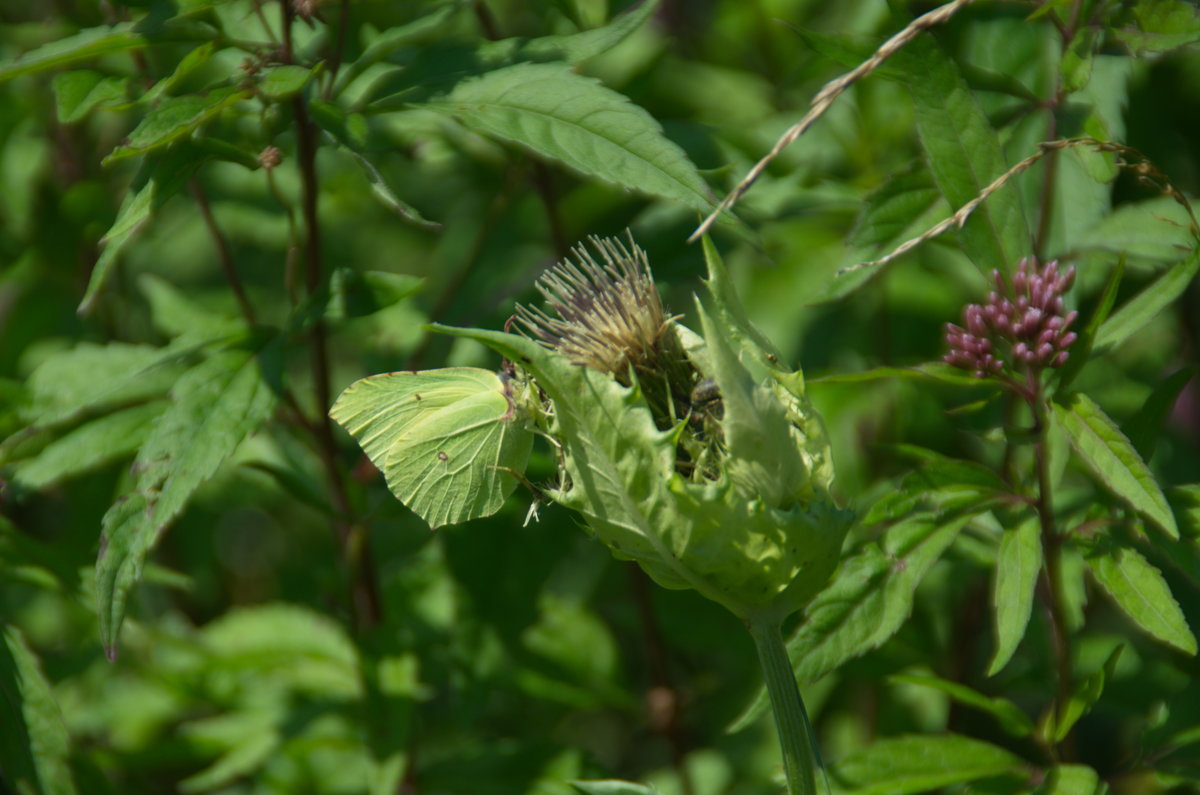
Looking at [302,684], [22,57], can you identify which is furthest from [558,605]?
[22,57]

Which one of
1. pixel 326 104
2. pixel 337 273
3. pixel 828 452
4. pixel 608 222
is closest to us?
pixel 828 452

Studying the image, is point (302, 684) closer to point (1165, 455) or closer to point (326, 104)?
point (326, 104)

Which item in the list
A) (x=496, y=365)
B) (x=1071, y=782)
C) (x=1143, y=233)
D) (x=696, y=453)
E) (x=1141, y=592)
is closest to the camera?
(x=696, y=453)

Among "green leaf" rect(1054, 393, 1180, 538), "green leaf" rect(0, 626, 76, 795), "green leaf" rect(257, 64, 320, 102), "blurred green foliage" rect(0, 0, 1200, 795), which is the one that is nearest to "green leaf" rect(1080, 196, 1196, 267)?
"blurred green foliage" rect(0, 0, 1200, 795)

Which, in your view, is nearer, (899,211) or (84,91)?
(84,91)

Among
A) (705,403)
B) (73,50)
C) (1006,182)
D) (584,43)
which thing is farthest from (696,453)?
(73,50)

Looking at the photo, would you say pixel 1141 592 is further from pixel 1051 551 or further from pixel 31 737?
pixel 31 737
